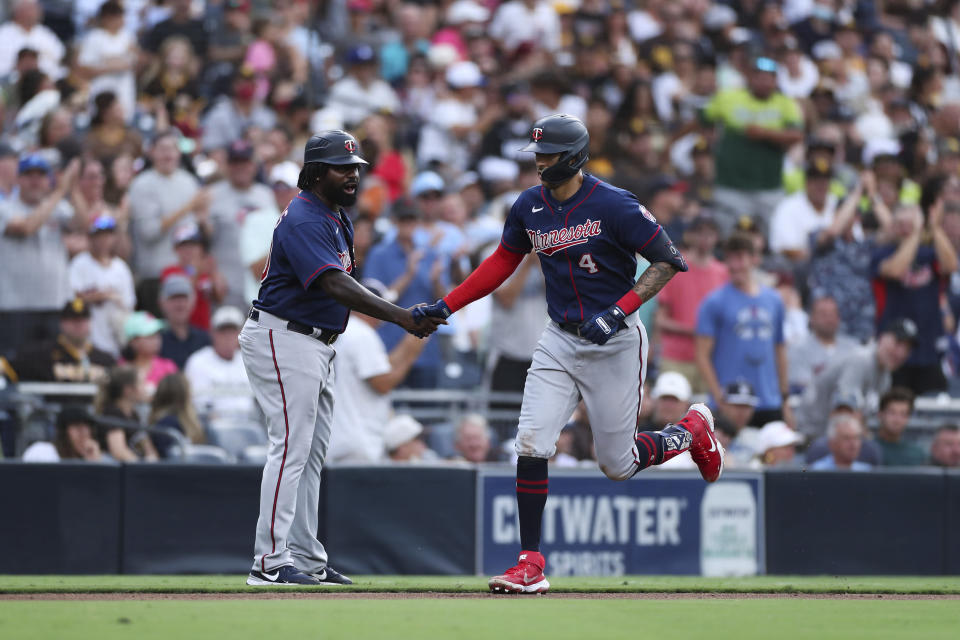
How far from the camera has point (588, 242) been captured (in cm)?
791

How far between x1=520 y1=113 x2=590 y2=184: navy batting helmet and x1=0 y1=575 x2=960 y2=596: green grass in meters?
2.27

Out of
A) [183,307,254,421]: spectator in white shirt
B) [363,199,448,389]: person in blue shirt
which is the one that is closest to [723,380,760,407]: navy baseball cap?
[363,199,448,389]: person in blue shirt

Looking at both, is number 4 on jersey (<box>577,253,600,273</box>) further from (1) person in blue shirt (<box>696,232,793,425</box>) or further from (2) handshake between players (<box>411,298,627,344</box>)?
(1) person in blue shirt (<box>696,232,793,425</box>)

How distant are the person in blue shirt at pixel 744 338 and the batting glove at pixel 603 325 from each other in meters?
4.80

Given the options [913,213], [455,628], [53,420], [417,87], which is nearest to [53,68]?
[417,87]

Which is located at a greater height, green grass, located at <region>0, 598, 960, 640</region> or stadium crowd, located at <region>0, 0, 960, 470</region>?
stadium crowd, located at <region>0, 0, 960, 470</region>

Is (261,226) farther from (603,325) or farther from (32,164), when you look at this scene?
(603,325)

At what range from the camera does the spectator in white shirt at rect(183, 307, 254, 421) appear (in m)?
11.7

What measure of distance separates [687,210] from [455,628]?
32.1ft

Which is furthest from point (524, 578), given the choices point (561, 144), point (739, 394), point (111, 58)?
point (111, 58)

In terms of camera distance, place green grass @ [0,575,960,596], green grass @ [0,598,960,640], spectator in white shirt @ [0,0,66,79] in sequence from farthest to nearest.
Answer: spectator in white shirt @ [0,0,66,79]
green grass @ [0,575,960,596]
green grass @ [0,598,960,640]

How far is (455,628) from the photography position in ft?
20.2

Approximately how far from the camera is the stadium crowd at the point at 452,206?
11789mm

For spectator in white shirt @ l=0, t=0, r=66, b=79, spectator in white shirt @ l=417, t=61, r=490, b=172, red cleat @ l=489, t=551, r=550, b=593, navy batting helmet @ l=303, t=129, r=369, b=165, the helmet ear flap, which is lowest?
red cleat @ l=489, t=551, r=550, b=593
